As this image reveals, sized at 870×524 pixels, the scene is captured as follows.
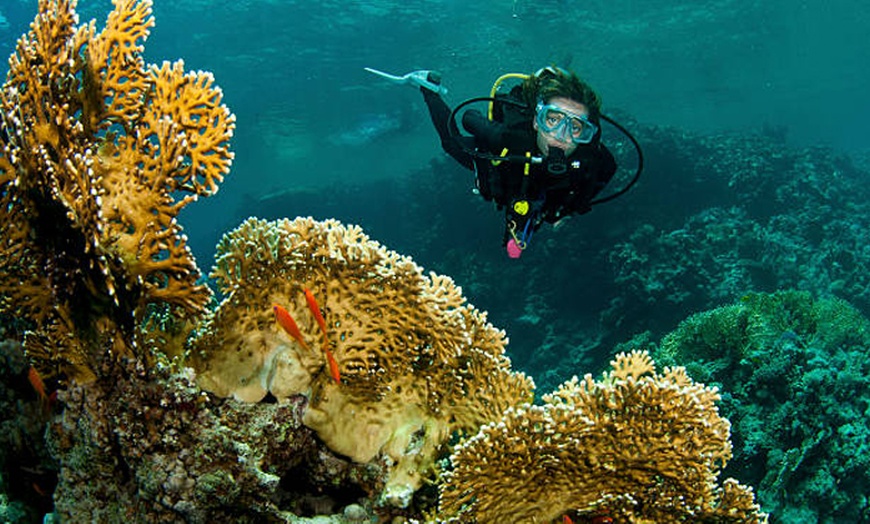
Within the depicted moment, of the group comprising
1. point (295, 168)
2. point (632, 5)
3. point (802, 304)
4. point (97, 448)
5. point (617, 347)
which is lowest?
point (617, 347)

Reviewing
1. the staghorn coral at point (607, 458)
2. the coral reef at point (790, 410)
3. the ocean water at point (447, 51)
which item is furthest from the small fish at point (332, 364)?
the ocean water at point (447, 51)

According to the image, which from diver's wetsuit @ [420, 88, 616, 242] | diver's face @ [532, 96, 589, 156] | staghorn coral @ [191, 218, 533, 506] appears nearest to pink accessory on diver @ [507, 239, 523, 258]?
diver's wetsuit @ [420, 88, 616, 242]

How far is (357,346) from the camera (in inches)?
122

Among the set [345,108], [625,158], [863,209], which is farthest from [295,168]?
[863,209]

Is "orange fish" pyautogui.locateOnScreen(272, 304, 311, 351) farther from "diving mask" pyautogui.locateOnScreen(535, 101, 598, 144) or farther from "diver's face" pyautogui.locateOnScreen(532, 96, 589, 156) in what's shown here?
"diving mask" pyautogui.locateOnScreen(535, 101, 598, 144)

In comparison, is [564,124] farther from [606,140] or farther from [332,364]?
[606,140]

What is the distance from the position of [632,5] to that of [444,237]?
2269 centimetres

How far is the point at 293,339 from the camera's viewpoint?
3104mm

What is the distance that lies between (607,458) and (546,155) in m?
3.53

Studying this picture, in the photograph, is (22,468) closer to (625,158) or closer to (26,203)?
(26,203)

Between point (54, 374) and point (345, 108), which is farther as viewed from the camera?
point (345, 108)

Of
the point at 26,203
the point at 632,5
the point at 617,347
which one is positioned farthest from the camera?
the point at 632,5

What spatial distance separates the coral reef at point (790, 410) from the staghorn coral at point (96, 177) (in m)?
7.09

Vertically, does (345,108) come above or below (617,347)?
above
